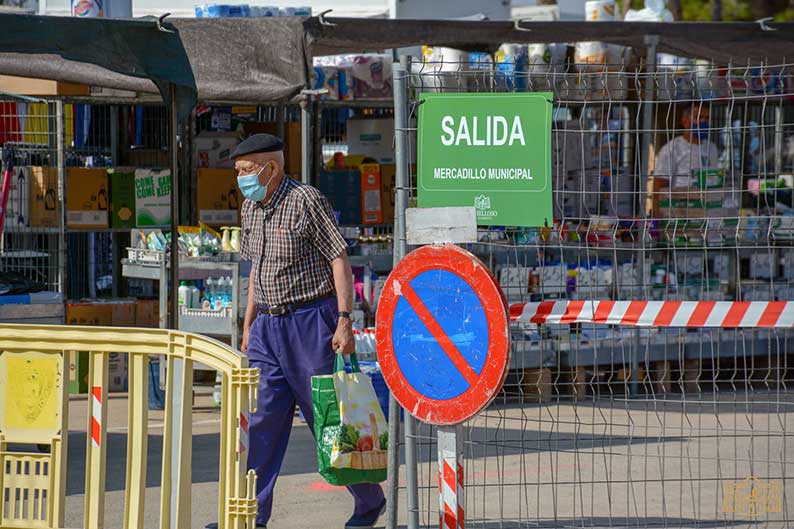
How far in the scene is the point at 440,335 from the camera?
5.19m

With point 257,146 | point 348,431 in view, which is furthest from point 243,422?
point 257,146

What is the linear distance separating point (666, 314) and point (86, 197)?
7.52m

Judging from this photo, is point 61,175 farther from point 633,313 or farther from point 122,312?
point 633,313

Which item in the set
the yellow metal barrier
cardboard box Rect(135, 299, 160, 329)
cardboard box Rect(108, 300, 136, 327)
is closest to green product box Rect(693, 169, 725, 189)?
cardboard box Rect(135, 299, 160, 329)

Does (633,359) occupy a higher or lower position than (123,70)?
lower

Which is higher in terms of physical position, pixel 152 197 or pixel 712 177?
pixel 712 177

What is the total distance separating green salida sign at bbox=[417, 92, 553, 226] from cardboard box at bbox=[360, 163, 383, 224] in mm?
7391

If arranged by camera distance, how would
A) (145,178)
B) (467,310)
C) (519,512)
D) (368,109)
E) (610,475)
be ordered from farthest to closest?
(368,109) < (145,178) < (610,475) < (519,512) < (467,310)

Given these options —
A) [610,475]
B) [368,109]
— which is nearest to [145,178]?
[368,109]

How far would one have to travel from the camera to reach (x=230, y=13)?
11.4 metres

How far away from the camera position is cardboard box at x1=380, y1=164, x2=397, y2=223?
43.3 feet

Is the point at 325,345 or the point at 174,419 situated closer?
the point at 174,419

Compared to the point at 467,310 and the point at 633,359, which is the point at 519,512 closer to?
the point at 467,310

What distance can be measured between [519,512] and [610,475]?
126cm
